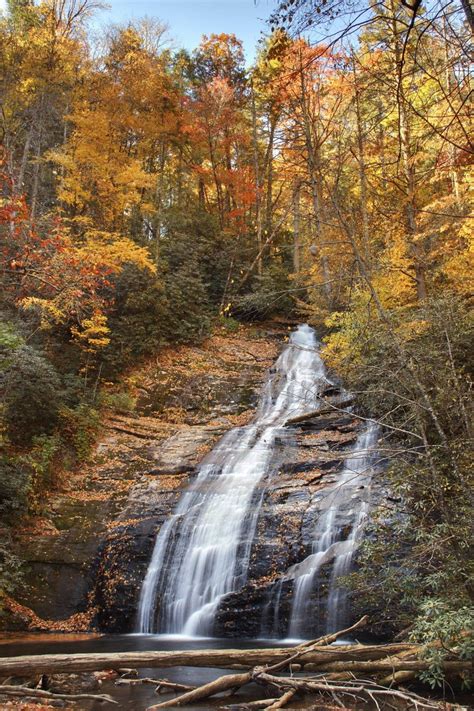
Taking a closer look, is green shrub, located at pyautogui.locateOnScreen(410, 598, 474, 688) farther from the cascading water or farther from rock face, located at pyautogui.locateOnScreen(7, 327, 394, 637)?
rock face, located at pyautogui.locateOnScreen(7, 327, 394, 637)

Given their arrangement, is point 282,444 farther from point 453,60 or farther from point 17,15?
point 17,15

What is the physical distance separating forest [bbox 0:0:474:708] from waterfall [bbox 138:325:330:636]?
2.30m

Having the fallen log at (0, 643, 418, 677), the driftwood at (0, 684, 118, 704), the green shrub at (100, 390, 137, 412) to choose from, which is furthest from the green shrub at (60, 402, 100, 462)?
the driftwood at (0, 684, 118, 704)

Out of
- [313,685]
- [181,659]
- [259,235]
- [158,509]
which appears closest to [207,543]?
[158,509]

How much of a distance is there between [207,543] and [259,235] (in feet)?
45.7

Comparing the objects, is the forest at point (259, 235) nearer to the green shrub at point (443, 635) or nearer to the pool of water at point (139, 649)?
the green shrub at point (443, 635)

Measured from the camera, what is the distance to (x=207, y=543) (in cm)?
941

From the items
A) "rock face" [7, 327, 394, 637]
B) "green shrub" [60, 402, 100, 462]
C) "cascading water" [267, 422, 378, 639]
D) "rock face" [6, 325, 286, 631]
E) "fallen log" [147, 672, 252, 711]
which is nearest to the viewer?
"fallen log" [147, 672, 252, 711]

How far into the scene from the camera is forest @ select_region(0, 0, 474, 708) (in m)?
5.48

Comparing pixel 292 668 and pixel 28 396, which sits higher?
pixel 28 396

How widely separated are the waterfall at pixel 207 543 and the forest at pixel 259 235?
2300 mm

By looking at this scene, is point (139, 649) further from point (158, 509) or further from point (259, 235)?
point (259, 235)

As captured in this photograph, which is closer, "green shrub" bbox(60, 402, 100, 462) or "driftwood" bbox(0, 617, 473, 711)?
"driftwood" bbox(0, 617, 473, 711)

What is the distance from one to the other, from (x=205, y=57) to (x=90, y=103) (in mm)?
9121
